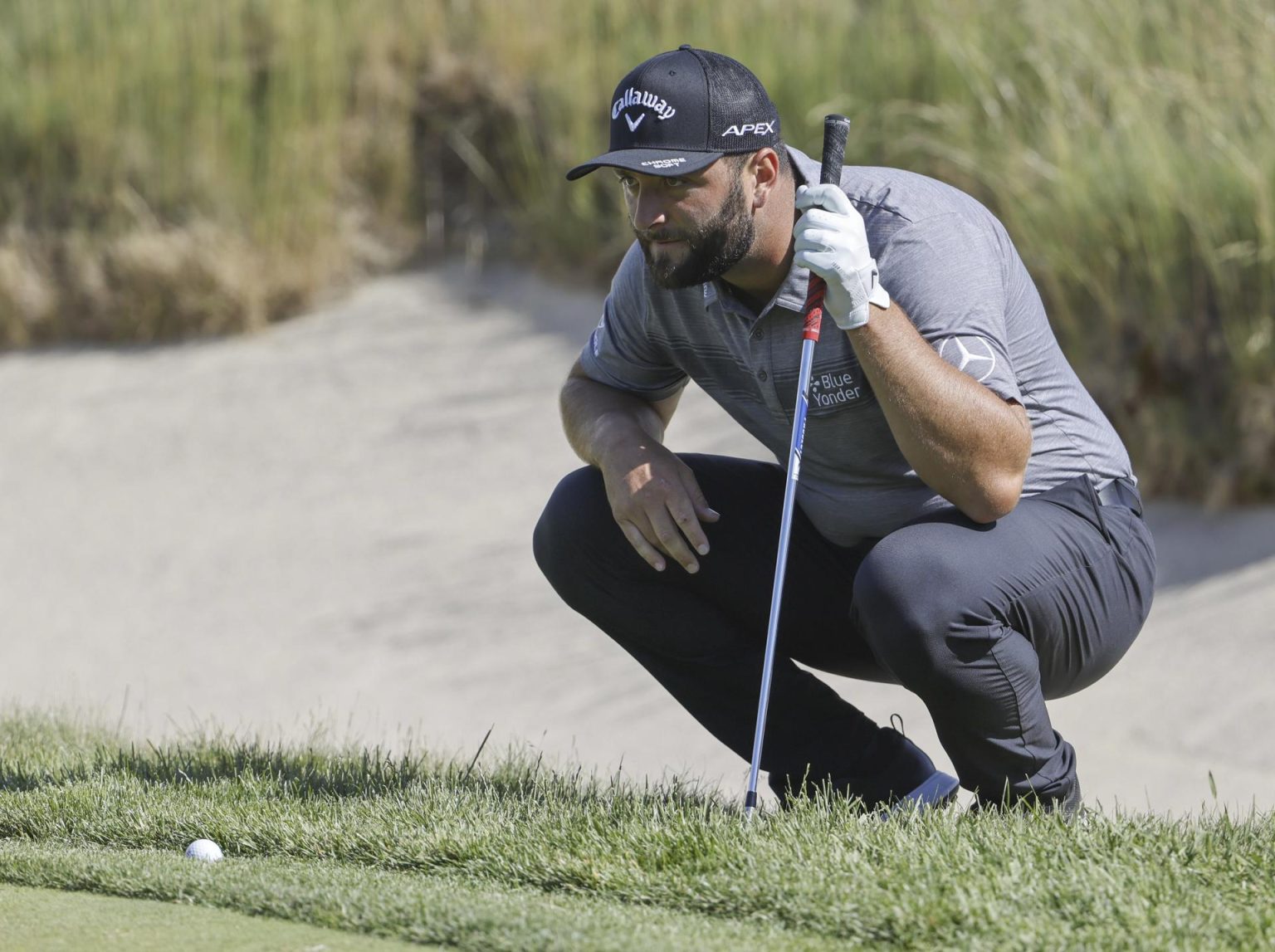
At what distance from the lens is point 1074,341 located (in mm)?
6664

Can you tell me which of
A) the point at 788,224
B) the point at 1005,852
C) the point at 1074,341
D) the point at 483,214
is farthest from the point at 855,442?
the point at 483,214

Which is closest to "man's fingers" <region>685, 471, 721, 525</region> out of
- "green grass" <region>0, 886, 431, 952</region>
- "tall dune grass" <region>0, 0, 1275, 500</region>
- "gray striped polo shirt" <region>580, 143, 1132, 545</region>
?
"gray striped polo shirt" <region>580, 143, 1132, 545</region>

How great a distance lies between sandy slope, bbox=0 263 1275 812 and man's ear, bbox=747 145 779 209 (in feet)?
10.4

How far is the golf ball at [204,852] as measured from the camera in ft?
10.4

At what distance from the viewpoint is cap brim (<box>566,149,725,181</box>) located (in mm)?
3338

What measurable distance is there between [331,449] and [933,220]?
19.2 feet

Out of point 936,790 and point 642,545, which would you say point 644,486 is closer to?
point 642,545

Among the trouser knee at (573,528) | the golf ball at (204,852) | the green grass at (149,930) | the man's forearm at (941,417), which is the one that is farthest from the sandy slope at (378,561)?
the green grass at (149,930)

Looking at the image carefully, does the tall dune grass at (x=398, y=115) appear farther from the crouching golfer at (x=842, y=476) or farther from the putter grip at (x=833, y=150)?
the putter grip at (x=833, y=150)

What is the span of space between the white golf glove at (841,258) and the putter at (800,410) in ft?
0.31

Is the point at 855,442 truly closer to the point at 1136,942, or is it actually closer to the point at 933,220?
the point at 933,220

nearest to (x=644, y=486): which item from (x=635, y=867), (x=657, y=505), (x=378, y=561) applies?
(x=657, y=505)

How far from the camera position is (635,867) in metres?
2.95

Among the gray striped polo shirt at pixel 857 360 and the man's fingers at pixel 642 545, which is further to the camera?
the man's fingers at pixel 642 545
